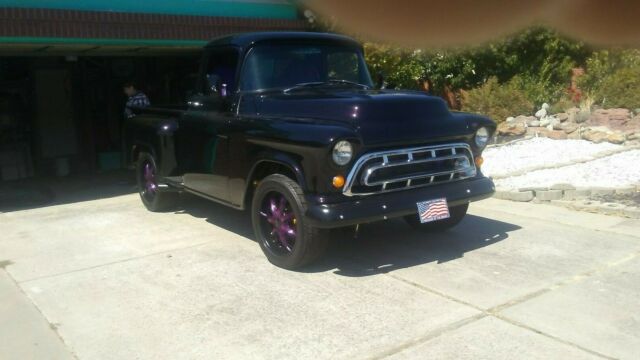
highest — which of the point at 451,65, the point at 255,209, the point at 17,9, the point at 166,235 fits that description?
the point at 17,9

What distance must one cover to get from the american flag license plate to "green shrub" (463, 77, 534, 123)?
6943 millimetres

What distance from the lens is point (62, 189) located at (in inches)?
400

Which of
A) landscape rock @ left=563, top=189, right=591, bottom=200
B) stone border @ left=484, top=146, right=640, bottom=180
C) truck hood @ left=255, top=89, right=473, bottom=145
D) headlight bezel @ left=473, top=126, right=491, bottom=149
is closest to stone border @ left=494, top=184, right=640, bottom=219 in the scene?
landscape rock @ left=563, top=189, right=591, bottom=200

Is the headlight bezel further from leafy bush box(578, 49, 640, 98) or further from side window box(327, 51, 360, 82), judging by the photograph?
leafy bush box(578, 49, 640, 98)

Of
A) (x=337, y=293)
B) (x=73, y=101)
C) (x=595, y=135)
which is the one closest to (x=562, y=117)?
(x=595, y=135)

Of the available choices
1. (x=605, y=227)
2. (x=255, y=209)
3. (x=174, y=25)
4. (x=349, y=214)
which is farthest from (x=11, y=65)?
(x=605, y=227)

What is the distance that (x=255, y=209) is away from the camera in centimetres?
554

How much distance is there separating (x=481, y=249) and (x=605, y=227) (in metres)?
1.58

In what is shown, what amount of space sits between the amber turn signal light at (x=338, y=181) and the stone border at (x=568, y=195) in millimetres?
3716

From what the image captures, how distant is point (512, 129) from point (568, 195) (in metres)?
3.62

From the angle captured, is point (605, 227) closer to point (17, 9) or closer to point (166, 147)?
point (166, 147)

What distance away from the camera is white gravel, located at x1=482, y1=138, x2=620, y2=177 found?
931 cm

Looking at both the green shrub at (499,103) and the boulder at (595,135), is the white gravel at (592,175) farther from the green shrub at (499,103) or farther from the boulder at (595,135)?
the green shrub at (499,103)

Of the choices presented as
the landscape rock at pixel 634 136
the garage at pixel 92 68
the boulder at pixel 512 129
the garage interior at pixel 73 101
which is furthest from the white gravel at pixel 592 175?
the garage interior at pixel 73 101
